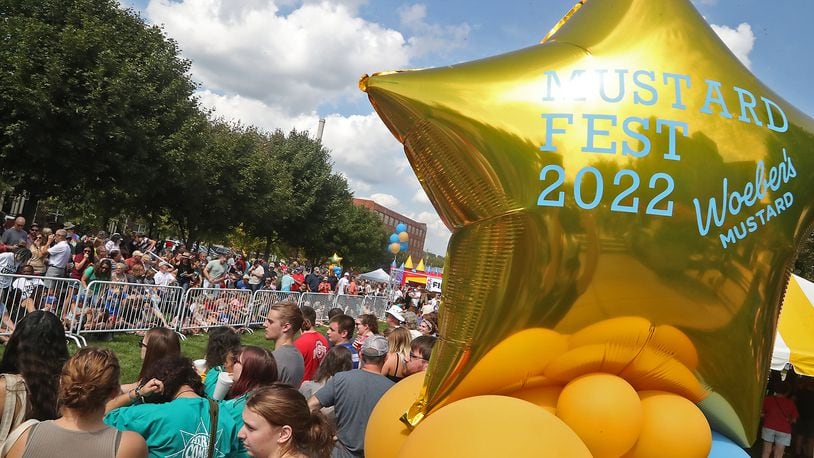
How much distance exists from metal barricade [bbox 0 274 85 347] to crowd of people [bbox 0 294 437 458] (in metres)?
5.09

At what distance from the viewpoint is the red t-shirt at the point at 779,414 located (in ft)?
27.0

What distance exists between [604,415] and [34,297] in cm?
841

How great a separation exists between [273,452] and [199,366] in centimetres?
247

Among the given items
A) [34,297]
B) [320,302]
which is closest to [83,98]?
[320,302]

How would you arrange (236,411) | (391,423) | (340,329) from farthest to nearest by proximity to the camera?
(340,329)
(236,411)
(391,423)

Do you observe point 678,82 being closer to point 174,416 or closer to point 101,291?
point 174,416

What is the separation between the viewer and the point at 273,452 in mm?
2619

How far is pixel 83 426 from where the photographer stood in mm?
2406

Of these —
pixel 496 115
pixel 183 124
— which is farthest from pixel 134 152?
pixel 496 115

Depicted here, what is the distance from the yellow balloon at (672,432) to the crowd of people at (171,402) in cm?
152

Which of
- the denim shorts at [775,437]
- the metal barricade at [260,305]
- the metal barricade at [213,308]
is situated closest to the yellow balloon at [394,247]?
the metal barricade at [260,305]

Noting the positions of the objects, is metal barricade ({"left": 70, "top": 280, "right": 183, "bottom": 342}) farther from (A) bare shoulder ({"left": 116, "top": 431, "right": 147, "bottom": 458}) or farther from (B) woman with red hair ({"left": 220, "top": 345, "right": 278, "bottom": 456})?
(A) bare shoulder ({"left": 116, "top": 431, "right": 147, "bottom": 458})

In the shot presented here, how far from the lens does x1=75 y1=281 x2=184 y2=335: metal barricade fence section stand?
28.8ft

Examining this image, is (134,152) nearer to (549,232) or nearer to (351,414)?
(351,414)
